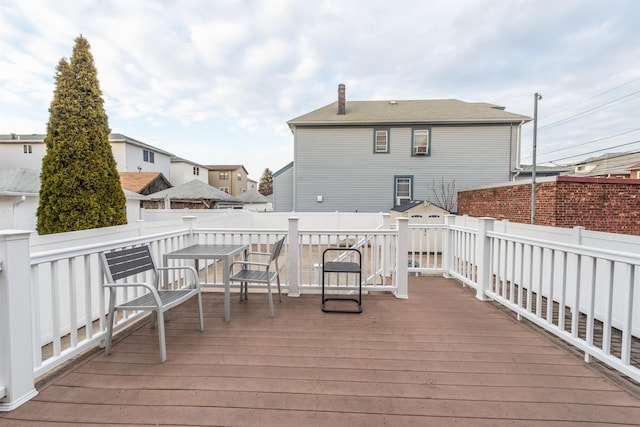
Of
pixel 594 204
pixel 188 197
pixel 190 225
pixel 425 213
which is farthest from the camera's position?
pixel 188 197

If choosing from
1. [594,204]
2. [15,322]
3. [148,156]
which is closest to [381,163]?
[594,204]

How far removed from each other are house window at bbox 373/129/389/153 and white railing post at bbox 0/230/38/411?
12.1m

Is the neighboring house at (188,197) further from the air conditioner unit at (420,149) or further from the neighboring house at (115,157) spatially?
the air conditioner unit at (420,149)

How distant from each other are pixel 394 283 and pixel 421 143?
10.2m

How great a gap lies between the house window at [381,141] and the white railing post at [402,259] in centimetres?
947

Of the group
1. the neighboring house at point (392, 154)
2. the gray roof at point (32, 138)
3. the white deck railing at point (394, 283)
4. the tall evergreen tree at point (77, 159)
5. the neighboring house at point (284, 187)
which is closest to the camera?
the white deck railing at point (394, 283)

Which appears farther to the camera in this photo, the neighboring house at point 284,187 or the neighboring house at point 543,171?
the neighboring house at point 543,171

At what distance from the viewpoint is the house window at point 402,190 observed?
41.1 ft

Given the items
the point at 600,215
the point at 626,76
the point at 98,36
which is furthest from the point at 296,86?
the point at 626,76

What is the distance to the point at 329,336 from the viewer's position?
259 centimetres

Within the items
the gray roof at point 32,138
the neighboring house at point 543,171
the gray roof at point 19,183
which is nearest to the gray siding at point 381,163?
the neighboring house at point 543,171

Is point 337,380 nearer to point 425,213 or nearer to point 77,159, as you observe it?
point 77,159

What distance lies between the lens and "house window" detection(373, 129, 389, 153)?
12508 millimetres

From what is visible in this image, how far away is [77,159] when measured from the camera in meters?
5.17
